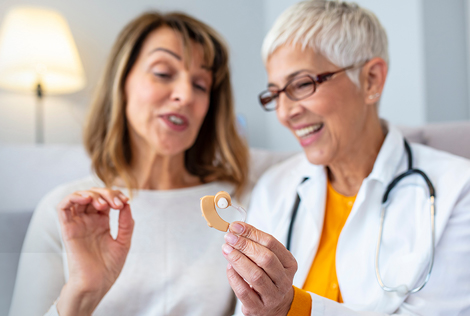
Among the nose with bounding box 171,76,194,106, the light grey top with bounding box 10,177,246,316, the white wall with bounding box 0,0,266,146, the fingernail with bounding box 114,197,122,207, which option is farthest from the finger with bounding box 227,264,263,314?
the white wall with bounding box 0,0,266,146

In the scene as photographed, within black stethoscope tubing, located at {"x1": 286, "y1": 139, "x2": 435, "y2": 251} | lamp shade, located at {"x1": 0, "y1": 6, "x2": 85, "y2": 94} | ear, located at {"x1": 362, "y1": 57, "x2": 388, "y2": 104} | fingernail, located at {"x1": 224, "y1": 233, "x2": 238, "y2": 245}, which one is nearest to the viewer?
fingernail, located at {"x1": 224, "y1": 233, "x2": 238, "y2": 245}

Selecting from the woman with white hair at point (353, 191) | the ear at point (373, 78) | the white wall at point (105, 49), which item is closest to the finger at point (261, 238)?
the woman with white hair at point (353, 191)

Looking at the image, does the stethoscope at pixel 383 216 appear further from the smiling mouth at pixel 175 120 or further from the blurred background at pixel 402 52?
the blurred background at pixel 402 52

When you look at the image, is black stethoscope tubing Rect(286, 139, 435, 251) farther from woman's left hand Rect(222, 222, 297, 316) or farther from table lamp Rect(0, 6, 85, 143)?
table lamp Rect(0, 6, 85, 143)

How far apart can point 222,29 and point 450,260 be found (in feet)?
5.04

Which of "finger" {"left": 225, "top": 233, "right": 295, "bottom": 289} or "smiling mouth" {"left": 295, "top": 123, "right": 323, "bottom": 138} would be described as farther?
"smiling mouth" {"left": 295, "top": 123, "right": 323, "bottom": 138}

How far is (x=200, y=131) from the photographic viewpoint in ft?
4.05

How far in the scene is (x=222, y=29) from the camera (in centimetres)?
190

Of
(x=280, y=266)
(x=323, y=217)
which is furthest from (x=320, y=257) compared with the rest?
(x=280, y=266)

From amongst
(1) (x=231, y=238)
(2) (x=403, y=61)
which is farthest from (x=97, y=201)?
(2) (x=403, y=61)

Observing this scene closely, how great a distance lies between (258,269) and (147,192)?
0.53m

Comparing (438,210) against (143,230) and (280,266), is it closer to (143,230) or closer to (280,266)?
(280,266)

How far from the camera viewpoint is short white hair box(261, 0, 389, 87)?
0.90 metres

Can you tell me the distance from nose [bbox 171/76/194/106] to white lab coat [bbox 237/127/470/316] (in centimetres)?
38
